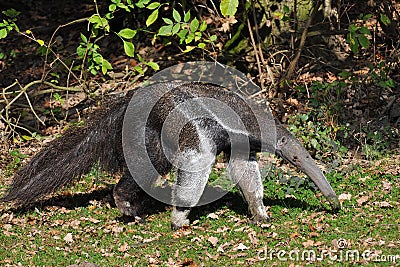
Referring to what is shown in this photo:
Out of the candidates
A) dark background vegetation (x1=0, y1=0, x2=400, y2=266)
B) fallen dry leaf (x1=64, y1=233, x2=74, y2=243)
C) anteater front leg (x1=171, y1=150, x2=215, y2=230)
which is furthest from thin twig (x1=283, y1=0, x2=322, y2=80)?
fallen dry leaf (x1=64, y1=233, x2=74, y2=243)

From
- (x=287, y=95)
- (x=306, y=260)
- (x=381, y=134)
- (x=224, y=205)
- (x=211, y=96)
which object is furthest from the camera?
(x=287, y=95)

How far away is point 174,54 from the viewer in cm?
1273

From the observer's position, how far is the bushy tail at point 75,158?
7.95 meters

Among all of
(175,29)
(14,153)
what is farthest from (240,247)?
(14,153)

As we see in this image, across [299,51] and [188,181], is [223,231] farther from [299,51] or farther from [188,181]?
[299,51]

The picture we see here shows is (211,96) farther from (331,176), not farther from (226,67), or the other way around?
(226,67)

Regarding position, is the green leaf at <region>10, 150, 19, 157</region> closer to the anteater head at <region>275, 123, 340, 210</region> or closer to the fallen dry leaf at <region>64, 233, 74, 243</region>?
the fallen dry leaf at <region>64, 233, 74, 243</region>

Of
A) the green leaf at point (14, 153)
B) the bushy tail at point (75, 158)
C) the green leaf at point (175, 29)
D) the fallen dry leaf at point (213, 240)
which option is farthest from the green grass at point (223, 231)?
the green leaf at point (175, 29)

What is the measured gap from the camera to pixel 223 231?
7.38m

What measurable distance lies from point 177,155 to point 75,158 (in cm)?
135

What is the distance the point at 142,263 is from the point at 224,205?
1.82 m

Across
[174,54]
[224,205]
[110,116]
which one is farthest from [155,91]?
[174,54]

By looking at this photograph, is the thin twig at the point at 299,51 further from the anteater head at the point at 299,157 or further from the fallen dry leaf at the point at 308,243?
the fallen dry leaf at the point at 308,243

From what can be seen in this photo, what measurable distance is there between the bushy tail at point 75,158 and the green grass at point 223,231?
32 centimetres
